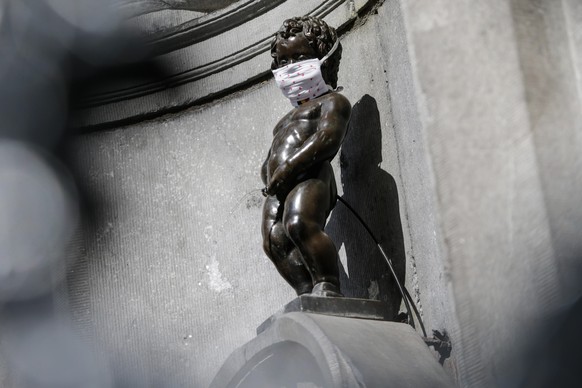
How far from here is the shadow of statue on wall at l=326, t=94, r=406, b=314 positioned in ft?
10.4

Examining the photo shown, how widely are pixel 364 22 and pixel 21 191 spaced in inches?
49.3

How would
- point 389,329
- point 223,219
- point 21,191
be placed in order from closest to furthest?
point 389,329
point 223,219
point 21,191

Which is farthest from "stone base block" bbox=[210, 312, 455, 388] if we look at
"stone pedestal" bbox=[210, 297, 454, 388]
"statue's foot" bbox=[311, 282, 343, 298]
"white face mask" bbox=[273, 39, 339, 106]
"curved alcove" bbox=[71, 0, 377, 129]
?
"curved alcove" bbox=[71, 0, 377, 129]

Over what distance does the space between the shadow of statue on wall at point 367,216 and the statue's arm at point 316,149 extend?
27cm

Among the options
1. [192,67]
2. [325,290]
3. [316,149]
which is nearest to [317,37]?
[316,149]

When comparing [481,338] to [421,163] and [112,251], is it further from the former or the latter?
[112,251]

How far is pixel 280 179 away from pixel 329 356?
57cm

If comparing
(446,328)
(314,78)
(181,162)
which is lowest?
(446,328)

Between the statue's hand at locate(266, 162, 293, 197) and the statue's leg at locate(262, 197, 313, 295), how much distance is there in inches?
2.7

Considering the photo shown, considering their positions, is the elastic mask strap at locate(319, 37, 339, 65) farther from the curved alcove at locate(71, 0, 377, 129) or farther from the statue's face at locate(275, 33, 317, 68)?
the curved alcove at locate(71, 0, 377, 129)

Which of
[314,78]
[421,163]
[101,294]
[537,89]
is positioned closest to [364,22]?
[314,78]

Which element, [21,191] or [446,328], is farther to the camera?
[21,191]

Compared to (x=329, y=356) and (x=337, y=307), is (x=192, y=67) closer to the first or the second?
(x=337, y=307)

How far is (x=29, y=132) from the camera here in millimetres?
4082
